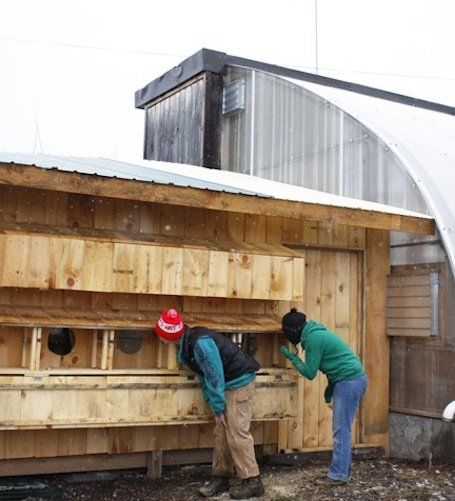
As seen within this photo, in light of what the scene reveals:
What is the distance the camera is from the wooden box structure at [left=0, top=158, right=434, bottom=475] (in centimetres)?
629

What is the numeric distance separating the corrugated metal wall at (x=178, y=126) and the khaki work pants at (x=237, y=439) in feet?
20.5

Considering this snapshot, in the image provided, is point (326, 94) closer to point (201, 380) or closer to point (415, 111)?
point (415, 111)

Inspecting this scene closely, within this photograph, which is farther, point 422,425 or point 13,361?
point 422,425

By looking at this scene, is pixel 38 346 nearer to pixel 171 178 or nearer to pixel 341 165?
pixel 171 178

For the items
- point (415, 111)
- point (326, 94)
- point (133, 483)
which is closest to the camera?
point (133, 483)

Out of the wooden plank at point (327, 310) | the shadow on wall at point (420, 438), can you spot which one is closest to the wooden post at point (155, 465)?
the wooden plank at point (327, 310)

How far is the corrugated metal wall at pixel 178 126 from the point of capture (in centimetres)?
1244

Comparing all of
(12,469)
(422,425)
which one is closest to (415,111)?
(422,425)

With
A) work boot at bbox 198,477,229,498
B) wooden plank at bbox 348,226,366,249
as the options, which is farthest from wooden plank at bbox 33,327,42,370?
wooden plank at bbox 348,226,366,249

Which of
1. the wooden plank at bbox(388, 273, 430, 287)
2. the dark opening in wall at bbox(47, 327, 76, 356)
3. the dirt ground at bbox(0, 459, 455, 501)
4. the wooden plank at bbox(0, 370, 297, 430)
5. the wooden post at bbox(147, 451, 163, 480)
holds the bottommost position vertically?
the dirt ground at bbox(0, 459, 455, 501)

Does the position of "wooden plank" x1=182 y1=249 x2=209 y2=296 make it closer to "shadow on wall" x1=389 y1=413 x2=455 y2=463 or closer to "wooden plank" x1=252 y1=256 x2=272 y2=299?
"wooden plank" x1=252 y1=256 x2=272 y2=299

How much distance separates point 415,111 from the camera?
476 inches

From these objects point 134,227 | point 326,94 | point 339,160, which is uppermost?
point 326,94

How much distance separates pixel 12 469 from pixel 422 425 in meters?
4.36
